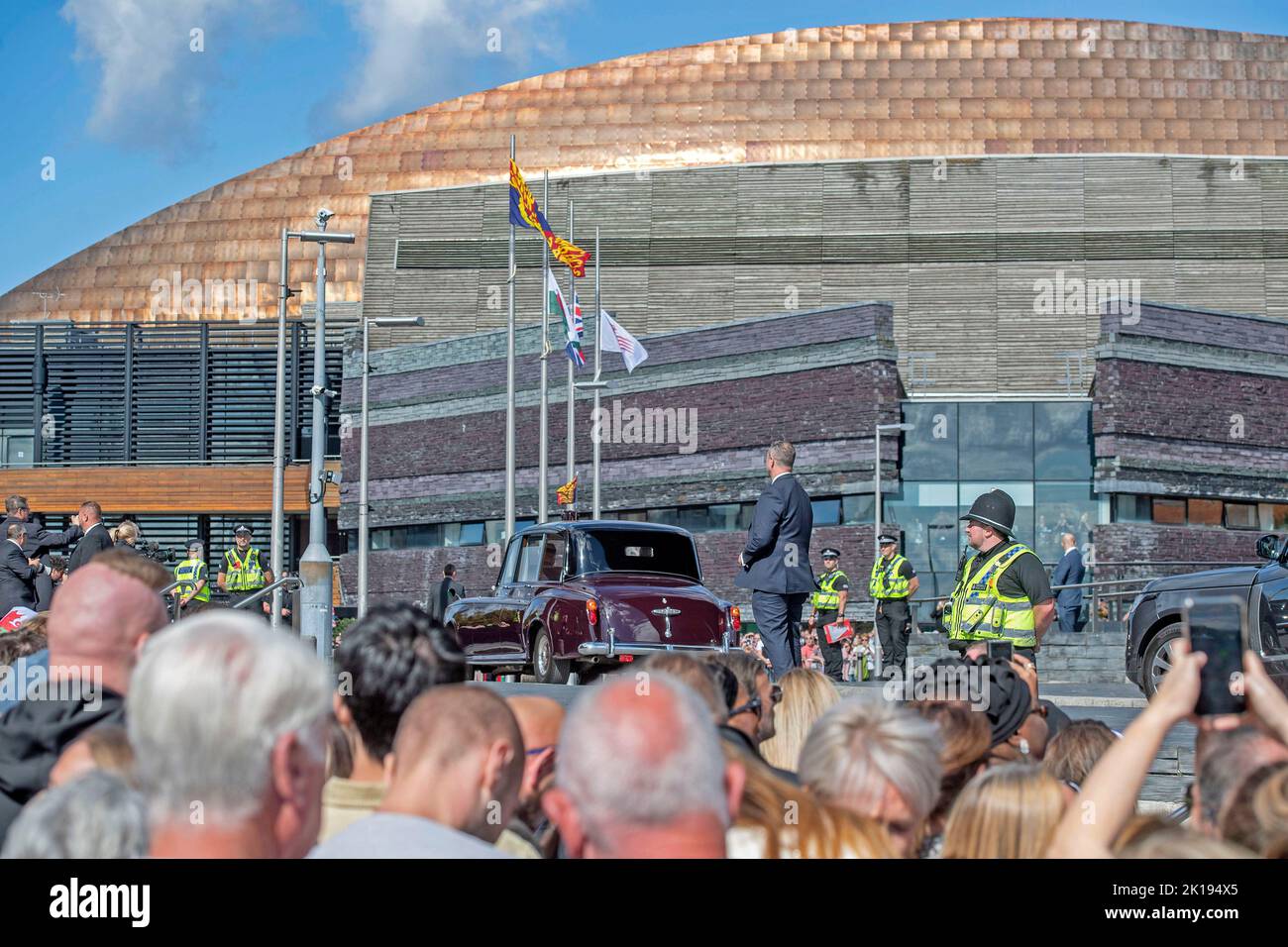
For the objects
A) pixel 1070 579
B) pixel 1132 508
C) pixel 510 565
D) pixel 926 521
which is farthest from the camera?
pixel 926 521

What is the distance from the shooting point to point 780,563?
12656 mm

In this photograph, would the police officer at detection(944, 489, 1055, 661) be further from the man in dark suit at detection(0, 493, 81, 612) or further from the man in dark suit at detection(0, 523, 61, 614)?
the man in dark suit at detection(0, 493, 81, 612)

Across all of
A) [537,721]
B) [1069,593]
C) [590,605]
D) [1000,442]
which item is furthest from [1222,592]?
[1000,442]

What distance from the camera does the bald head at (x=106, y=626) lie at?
4.64 meters

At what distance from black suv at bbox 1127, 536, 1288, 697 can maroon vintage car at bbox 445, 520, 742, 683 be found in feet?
14.4

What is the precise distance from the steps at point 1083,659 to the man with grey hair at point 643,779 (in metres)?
22.5

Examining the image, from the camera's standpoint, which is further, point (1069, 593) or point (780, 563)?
point (1069, 593)

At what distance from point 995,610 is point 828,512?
111ft

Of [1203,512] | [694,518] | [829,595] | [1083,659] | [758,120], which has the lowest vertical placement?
[1083,659]

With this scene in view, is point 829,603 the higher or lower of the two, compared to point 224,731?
lower

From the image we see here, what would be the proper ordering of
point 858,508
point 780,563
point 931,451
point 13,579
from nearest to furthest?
point 780,563, point 13,579, point 858,508, point 931,451

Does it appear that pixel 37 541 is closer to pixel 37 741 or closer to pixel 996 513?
pixel 996 513

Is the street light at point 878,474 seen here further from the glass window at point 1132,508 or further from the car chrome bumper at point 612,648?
the car chrome bumper at point 612,648

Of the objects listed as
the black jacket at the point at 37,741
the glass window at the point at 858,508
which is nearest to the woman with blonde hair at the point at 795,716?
the black jacket at the point at 37,741
